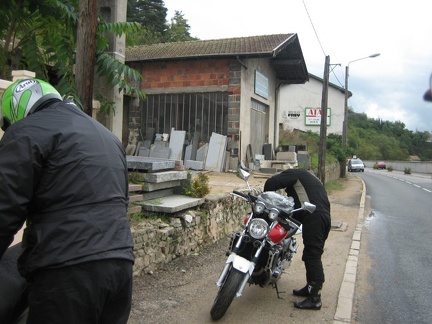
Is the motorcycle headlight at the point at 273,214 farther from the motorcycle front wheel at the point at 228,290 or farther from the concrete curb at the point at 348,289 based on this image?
the concrete curb at the point at 348,289

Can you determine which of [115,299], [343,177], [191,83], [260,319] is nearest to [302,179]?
[260,319]

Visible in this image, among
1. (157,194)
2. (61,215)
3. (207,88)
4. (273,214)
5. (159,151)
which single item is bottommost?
Result: (157,194)

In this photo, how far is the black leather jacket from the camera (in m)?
1.85

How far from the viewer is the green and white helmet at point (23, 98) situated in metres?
2.15

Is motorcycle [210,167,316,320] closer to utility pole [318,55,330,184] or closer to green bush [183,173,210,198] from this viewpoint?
green bush [183,173,210,198]

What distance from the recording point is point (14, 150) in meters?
1.85

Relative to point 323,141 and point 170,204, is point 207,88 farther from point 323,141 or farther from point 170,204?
point 170,204

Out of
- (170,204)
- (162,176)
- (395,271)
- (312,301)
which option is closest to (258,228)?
(312,301)

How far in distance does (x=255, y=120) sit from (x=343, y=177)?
16305mm

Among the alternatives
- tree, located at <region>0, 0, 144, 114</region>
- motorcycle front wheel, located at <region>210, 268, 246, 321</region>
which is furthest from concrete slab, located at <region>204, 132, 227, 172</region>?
motorcycle front wheel, located at <region>210, 268, 246, 321</region>

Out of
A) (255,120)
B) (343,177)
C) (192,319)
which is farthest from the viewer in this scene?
(343,177)

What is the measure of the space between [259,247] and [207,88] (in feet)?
38.7

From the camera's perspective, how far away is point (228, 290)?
4.06 m

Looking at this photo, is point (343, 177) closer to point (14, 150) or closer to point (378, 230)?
point (378, 230)
